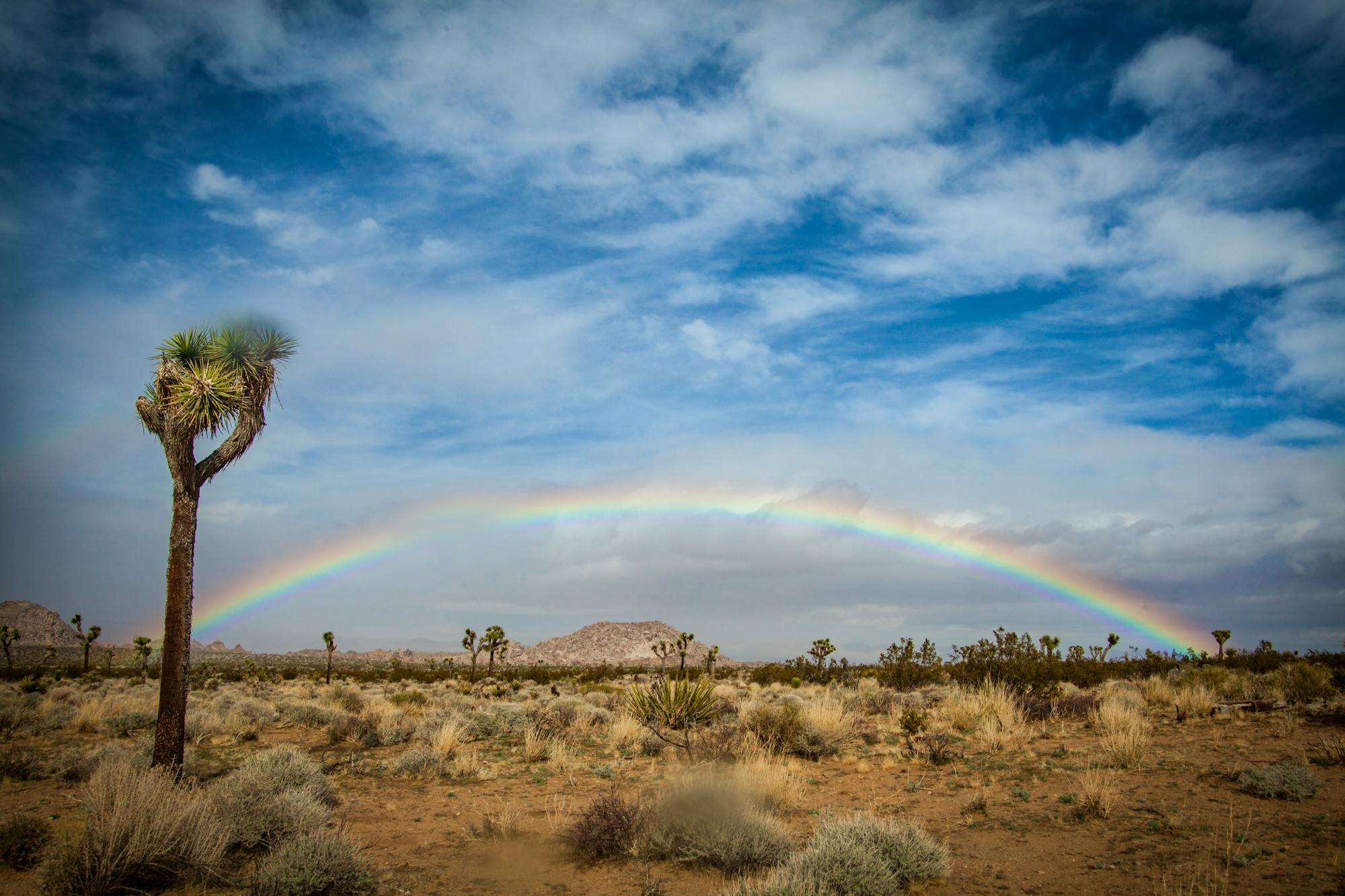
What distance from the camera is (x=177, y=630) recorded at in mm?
11703

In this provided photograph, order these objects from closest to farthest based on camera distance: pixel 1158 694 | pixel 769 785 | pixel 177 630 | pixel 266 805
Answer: pixel 266 805, pixel 769 785, pixel 177 630, pixel 1158 694

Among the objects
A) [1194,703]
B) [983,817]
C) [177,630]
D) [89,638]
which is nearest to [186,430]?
[177,630]

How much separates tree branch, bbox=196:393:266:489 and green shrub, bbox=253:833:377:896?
23.8ft

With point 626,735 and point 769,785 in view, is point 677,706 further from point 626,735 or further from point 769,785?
point 769,785

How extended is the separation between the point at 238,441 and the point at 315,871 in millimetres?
8379

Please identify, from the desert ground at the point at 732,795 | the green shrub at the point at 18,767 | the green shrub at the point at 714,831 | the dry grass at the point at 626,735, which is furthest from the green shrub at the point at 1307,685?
the green shrub at the point at 18,767

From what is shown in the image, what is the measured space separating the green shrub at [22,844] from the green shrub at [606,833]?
6342 millimetres

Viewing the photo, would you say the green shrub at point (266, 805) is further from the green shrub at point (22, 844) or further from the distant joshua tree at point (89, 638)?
the distant joshua tree at point (89, 638)

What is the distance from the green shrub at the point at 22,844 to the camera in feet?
26.6

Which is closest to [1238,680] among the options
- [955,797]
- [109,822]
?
[955,797]

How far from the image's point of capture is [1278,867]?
6.73 metres

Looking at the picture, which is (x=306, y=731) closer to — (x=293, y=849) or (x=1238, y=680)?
(x=293, y=849)

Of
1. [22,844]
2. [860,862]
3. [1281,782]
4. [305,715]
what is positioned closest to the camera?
[860,862]

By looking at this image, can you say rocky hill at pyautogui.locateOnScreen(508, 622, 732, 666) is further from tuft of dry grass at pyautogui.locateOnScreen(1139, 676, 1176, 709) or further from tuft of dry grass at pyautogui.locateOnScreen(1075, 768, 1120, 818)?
tuft of dry grass at pyautogui.locateOnScreen(1075, 768, 1120, 818)
